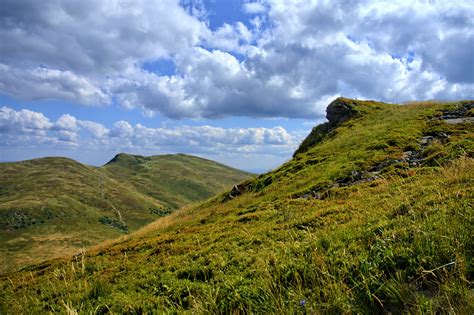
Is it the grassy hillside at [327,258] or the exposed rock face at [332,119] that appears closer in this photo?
the grassy hillside at [327,258]

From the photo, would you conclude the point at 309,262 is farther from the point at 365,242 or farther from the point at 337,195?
the point at 337,195

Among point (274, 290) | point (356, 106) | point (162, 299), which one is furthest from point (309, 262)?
point (356, 106)

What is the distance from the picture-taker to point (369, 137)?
3180cm

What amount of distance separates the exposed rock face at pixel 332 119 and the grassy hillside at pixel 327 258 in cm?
2024

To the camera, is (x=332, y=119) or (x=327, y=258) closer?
(x=327, y=258)

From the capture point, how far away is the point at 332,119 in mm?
51375

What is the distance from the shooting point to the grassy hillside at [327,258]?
15.7 feet

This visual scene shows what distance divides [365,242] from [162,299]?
5413 mm

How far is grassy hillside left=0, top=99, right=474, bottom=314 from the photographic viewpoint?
4.80 metres

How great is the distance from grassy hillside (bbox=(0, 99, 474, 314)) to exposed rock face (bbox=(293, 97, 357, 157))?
66.4 feet

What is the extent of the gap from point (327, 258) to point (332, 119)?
4757 cm

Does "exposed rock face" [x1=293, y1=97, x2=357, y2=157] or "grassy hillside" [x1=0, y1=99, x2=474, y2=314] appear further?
"exposed rock face" [x1=293, y1=97, x2=357, y2=157]

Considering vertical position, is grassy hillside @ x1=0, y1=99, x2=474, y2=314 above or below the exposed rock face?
below

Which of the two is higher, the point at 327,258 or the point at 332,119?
the point at 332,119
